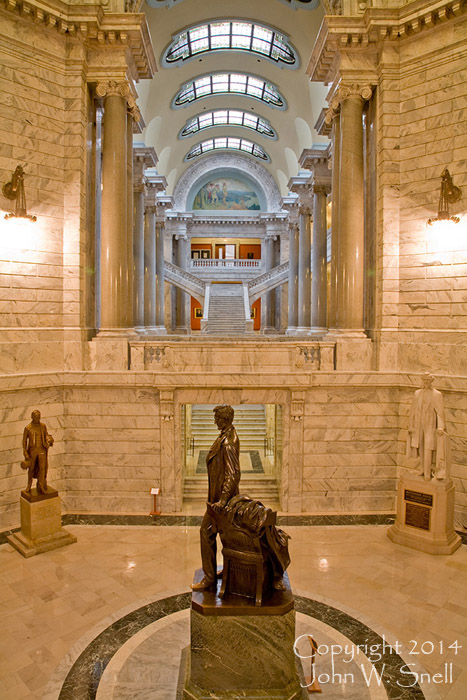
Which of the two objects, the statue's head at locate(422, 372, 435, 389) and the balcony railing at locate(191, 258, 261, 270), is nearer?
the statue's head at locate(422, 372, 435, 389)

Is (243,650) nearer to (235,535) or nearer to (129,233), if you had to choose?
(235,535)

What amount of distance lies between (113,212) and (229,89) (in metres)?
18.6

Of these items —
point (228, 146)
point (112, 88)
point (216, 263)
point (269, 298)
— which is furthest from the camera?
point (216, 263)

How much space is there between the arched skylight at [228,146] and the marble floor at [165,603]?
28.7 m

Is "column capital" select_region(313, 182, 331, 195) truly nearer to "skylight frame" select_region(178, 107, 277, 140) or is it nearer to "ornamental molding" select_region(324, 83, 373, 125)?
"ornamental molding" select_region(324, 83, 373, 125)

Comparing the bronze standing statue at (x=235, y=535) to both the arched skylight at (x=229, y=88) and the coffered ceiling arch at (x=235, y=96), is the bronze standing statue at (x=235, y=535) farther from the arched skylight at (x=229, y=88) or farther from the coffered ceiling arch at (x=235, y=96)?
the arched skylight at (x=229, y=88)

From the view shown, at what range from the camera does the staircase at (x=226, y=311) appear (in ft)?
86.1

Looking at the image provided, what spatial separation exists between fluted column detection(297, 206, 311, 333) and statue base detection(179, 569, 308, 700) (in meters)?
18.3

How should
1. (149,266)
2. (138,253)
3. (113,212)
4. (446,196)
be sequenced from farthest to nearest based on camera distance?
(149,266) < (138,253) < (113,212) < (446,196)

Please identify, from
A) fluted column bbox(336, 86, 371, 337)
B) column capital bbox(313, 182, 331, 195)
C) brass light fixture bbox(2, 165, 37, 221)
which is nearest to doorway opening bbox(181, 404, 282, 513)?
fluted column bbox(336, 86, 371, 337)

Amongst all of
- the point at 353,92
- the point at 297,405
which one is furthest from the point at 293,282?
the point at 297,405

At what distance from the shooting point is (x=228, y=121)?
101ft

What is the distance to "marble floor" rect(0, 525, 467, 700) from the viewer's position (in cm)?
571

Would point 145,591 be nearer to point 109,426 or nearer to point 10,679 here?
point 10,679
